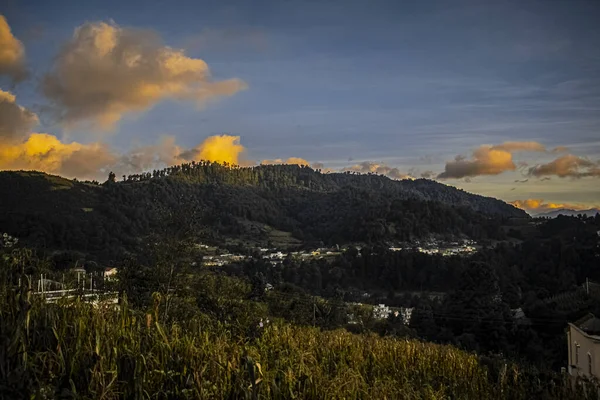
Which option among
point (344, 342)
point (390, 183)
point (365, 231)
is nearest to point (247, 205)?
point (365, 231)

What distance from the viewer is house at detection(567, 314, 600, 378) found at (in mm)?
11975

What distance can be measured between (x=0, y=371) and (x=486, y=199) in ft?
504

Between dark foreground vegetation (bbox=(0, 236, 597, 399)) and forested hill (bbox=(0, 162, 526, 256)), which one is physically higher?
forested hill (bbox=(0, 162, 526, 256))

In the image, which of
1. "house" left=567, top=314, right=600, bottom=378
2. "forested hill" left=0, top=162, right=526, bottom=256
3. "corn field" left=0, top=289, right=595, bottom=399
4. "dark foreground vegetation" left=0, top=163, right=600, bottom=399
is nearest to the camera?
"corn field" left=0, top=289, right=595, bottom=399

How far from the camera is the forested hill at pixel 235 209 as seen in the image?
4897 cm

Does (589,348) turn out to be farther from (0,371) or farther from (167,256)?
(0,371)

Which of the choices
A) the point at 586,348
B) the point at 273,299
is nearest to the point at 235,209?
the point at 273,299

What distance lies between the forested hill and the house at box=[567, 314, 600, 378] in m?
9.61

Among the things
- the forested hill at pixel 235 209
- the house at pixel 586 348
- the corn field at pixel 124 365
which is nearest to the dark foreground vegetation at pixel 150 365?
the corn field at pixel 124 365

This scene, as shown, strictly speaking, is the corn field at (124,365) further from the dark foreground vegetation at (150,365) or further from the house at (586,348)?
the house at (586,348)

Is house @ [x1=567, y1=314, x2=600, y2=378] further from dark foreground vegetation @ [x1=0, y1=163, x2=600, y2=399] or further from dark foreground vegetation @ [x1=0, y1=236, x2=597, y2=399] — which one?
dark foreground vegetation @ [x1=0, y1=236, x2=597, y2=399]

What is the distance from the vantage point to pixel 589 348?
42.6ft

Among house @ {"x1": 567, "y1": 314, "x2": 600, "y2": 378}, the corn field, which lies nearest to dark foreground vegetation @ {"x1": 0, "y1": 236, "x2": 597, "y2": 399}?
the corn field

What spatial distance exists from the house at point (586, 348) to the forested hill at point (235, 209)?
9610mm
